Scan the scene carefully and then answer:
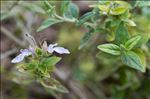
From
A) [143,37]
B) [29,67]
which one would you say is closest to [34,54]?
[29,67]

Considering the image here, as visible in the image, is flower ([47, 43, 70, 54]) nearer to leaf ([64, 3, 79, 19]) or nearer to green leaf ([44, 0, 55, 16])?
green leaf ([44, 0, 55, 16])

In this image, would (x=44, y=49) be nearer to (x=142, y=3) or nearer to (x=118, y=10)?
(x=118, y=10)

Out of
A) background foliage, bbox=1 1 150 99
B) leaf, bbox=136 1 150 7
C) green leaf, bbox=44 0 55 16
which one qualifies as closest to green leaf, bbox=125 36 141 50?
background foliage, bbox=1 1 150 99

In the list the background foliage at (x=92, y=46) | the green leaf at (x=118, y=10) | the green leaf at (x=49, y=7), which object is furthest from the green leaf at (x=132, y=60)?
the green leaf at (x=49, y=7)

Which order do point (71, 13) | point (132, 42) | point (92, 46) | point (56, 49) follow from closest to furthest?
point (56, 49), point (132, 42), point (71, 13), point (92, 46)

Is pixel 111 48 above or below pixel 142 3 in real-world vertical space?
below

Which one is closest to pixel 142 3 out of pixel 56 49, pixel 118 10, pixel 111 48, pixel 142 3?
pixel 142 3

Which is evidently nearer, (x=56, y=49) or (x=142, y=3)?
→ (x=56, y=49)
